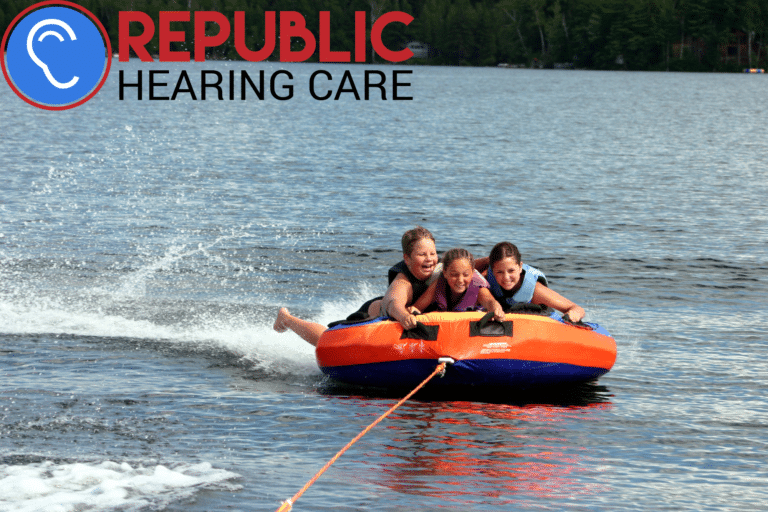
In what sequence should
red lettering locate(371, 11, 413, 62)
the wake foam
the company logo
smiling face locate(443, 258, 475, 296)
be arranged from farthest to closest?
red lettering locate(371, 11, 413, 62)
the company logo
smiling face locate(443, 258, 475, 296)
the wake foam

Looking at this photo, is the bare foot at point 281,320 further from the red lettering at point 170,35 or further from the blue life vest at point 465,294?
the red lettering at point 170,35

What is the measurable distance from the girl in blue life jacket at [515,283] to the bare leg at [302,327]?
1.78 meters

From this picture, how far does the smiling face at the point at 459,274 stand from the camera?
865cm

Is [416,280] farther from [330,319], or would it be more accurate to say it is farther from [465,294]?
[330,319]

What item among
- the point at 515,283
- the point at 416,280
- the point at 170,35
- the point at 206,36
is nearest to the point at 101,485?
the point at 416,280

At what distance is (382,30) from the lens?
178m

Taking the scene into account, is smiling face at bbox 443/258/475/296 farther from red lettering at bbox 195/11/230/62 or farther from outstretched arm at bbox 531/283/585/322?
red lettering at bbox 195/11/230/62

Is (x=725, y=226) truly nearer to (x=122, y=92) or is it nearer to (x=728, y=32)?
(x=122, y=92)

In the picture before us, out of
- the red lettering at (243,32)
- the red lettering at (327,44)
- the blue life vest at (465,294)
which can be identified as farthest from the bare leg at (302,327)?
the red lettering at (327,44)

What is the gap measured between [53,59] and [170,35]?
170ft

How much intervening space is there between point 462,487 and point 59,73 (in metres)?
51.9

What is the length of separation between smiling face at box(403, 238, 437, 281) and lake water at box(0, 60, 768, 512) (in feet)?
3.85

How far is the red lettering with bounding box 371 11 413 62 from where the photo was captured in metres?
163

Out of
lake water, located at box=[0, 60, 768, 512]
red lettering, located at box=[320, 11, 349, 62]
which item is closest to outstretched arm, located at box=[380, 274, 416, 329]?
lake water, located at box=[0, 60, 768, 512]
